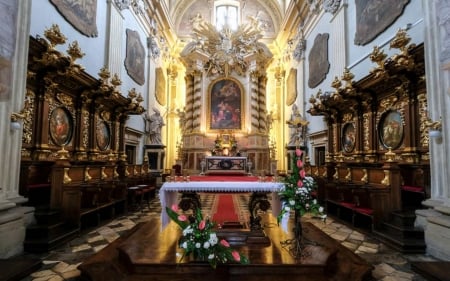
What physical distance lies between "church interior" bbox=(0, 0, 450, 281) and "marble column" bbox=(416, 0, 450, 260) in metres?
0.02

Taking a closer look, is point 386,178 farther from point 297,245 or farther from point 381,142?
point 297,245

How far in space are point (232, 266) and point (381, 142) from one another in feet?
17.0

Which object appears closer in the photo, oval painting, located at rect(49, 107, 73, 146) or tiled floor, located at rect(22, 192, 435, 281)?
tiled floor, located at rect(22, 192, 435, 281)

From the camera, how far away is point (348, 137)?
747 cm

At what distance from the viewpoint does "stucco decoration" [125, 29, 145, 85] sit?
992cm

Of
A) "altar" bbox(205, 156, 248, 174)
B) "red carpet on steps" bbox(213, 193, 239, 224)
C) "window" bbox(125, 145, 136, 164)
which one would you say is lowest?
"red carpet on steps" bbox(213, 193, 239, 224)

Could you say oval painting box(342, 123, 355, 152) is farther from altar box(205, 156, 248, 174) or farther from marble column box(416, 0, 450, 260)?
altar box(205, 156, 248, 174)

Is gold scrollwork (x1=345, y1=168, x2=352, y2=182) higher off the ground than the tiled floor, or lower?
higher

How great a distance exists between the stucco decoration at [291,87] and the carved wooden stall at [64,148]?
8926 millimetres

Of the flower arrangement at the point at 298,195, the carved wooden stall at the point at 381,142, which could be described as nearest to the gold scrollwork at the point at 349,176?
the carved wooden stall at the point at 381,142

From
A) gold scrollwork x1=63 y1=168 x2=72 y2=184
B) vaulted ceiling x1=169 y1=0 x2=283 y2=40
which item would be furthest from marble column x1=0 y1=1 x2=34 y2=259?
vaulted ceiling x1=169 y1=0 x2=283 y2=40

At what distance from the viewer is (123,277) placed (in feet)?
8.40

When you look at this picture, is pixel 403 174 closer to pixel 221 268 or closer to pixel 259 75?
pixel 221 268

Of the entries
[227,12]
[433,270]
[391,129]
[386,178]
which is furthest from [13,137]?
[227,12]
